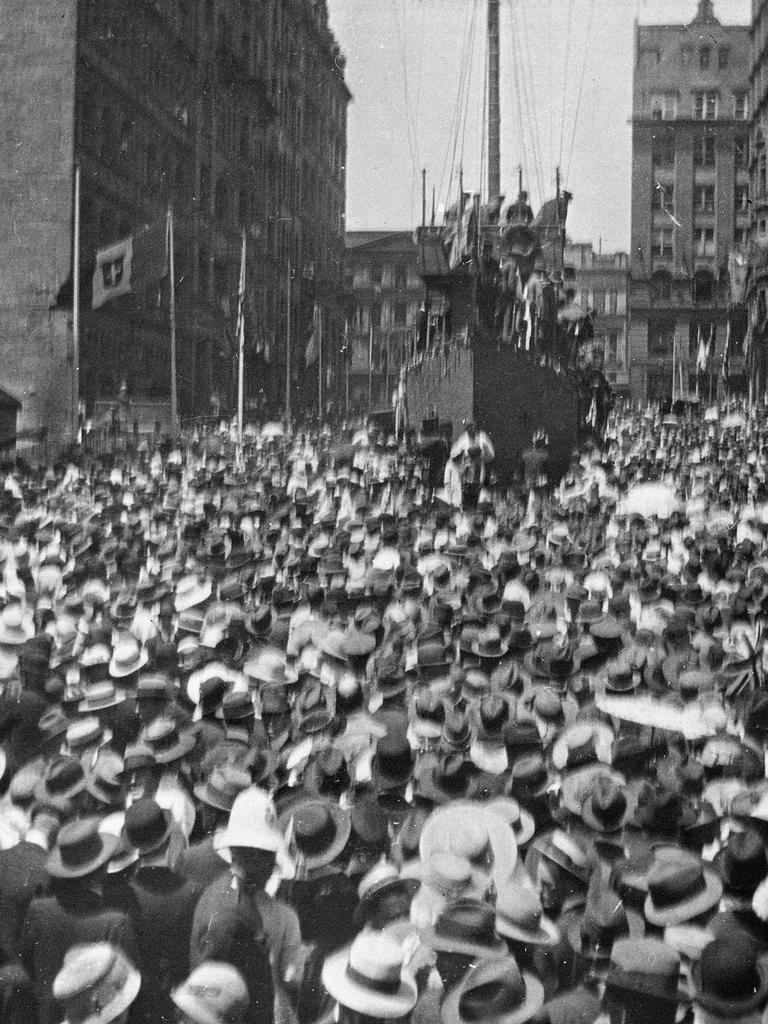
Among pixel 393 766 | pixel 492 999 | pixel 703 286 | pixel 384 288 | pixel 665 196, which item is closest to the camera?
pixel 492 999

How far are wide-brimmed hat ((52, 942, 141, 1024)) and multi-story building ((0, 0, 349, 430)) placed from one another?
25731 mm

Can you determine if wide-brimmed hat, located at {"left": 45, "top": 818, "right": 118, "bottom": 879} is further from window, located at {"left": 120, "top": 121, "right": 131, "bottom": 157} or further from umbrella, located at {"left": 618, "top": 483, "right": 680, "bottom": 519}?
window, located at {"left": 120, "top": 121, "right": 131, "bottom": 157}

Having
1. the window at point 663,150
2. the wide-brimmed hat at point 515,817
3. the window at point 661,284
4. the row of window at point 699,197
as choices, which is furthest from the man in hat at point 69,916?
the window at point 661,284

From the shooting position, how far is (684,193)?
67.2 m

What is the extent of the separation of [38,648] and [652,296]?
72632 millimetres

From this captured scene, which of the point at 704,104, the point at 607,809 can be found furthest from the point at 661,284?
the point at 607,809

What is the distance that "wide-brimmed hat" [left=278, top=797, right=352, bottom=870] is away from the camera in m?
5.02

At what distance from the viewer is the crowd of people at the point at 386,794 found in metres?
4.38

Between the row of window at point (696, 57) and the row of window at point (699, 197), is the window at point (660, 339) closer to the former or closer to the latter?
the row of window at point (699, 197)

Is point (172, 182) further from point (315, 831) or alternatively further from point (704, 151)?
point (315, 831)

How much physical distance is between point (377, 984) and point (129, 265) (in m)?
31.6

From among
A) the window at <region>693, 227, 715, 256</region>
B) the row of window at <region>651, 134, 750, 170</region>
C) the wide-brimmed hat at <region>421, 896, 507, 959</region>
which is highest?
the row of window at <region>651, 134, 750, 170</region>

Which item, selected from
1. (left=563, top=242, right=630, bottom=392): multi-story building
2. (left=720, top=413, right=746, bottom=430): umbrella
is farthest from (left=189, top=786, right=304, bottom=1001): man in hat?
(left=563, top=242, right=630, bottom=392): multi-story building

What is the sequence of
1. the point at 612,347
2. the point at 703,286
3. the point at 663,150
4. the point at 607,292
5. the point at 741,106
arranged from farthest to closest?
the point at 612,347, the point at 607,292, the point at 703,286, the point at 663,150, the point at 741,106
